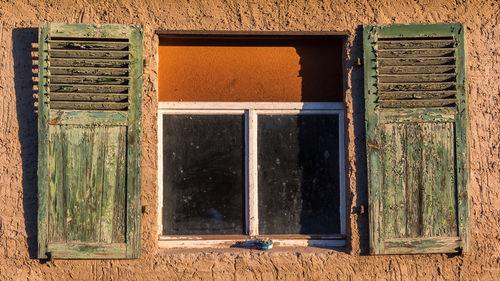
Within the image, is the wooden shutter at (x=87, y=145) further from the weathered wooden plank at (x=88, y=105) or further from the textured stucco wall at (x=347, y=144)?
the textured stucco wall at (x=347, y=144)

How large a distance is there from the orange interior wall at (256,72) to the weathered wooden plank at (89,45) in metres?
0.34

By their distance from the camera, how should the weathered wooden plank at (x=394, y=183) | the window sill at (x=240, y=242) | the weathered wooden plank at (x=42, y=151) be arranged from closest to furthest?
the weathered wooden plank at (x=42, y=151) → the weathered wooden plank at (x=394, y=183) → the window sill at (x=240, y=242)

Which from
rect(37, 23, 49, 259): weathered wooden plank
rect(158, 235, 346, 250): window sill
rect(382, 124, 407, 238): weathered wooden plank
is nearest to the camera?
rect(37, 23, 49, 259): weathered wooden plank

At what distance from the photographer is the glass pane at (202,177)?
338 centimetres

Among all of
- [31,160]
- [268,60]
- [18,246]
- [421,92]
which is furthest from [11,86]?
[421,92]

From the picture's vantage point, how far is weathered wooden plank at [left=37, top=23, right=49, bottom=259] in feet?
10.2

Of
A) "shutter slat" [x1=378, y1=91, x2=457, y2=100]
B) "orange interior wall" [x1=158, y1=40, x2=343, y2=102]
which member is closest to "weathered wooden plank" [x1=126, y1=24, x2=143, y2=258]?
"orange interior wall" [x1=158, y1=40, x2=343, y2=102]

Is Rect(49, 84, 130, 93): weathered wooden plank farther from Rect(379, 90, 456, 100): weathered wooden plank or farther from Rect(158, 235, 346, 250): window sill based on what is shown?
Rect(379, 90, 456, 100): weathered wooden plank

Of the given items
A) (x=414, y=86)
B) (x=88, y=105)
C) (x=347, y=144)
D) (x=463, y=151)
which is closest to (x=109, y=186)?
(x=88, y=105)

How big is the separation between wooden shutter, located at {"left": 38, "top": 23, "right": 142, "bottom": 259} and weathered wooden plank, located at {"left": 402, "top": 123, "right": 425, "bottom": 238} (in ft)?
6.37

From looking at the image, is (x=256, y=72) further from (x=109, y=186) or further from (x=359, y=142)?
(x=109, y=186)

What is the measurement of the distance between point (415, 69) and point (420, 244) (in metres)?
1.27

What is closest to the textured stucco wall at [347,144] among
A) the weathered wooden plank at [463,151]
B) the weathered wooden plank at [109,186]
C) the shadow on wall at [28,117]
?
the shadow on wall at [28,117]

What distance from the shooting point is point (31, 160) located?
3207mm
